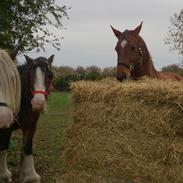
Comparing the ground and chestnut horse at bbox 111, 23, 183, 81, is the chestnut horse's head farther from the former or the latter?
the ground

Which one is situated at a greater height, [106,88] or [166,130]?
[106,88]

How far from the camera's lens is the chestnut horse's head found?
640cm

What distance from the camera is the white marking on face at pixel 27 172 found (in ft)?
21.0

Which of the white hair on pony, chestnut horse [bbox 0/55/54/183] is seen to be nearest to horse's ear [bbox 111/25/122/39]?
chestnut horse [bbox 0/55/54/183]

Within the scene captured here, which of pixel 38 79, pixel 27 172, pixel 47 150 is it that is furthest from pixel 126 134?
pixel 47 150

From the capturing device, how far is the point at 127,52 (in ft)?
21.6

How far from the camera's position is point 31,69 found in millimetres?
6070

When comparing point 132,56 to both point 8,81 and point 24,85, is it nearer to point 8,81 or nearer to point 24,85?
point 24,85

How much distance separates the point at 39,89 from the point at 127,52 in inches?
59.6

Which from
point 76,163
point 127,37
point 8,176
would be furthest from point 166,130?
point 8,176

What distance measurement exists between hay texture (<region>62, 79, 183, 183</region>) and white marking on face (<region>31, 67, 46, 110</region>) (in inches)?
16.7

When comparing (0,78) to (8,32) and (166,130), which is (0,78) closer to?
(166,130)

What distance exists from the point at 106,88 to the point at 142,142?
84 cm

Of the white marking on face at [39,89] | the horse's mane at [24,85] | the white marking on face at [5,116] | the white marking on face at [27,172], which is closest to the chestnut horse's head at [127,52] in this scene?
the white marking on face at [39,89]
